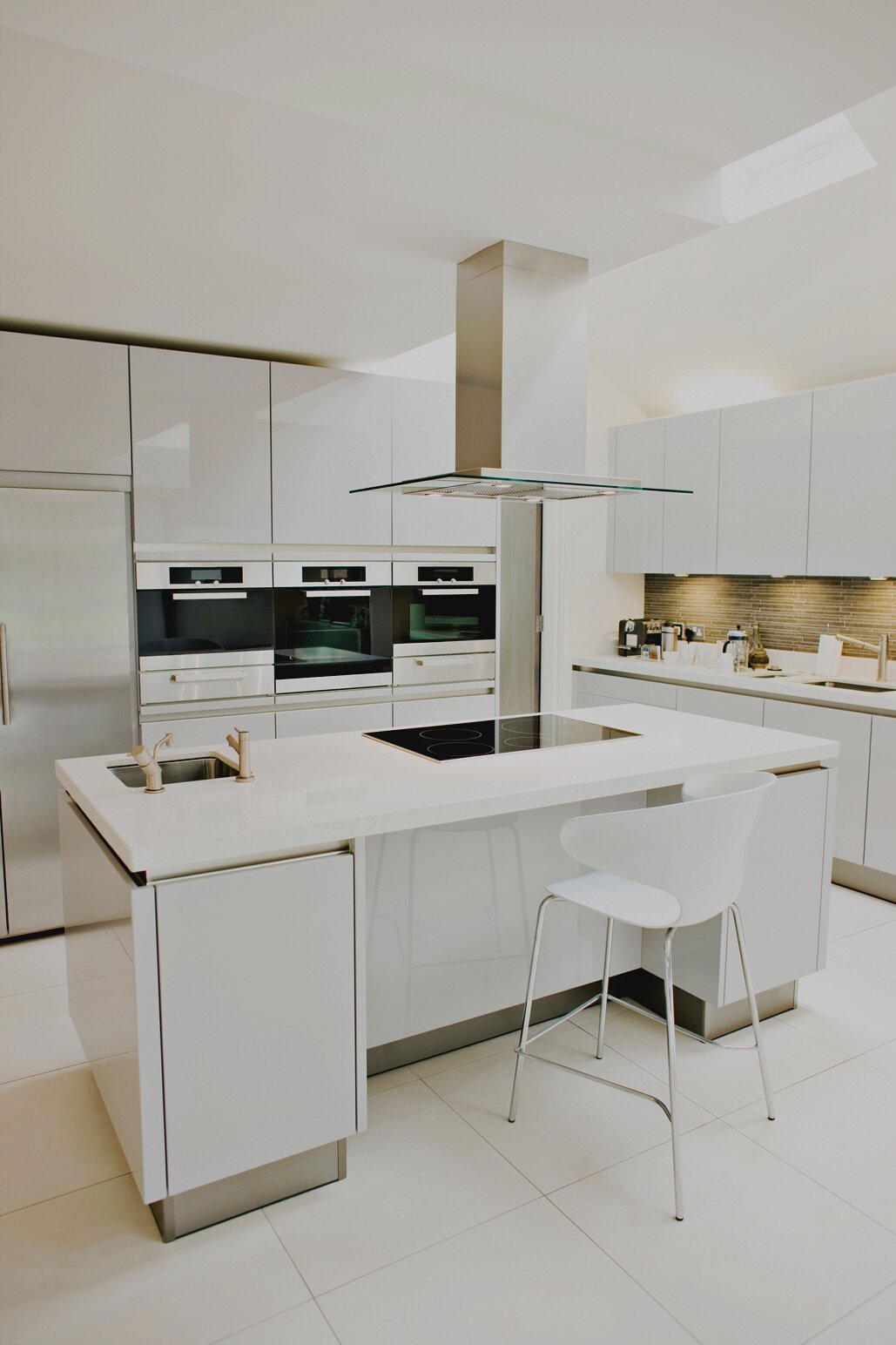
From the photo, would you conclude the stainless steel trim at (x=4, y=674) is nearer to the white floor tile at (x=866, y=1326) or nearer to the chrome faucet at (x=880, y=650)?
the white floor tile at (x=866, y=1326)

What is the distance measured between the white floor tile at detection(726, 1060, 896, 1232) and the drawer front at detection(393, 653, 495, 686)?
2.56 metres

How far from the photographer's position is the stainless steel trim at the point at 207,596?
384 centimetres

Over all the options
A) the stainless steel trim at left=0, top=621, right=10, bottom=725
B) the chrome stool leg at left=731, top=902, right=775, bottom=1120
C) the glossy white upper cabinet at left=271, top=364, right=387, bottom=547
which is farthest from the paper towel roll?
the stainless steel trim at left=0, top=621, right=10, bottom=725

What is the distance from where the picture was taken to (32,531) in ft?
11.3

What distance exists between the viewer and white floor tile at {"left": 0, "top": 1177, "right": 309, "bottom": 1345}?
67.9 inches

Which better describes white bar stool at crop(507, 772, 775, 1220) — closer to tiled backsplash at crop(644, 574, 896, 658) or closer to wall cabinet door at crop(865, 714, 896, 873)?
wall cabinet door at crop(865, 714, 896, 873)

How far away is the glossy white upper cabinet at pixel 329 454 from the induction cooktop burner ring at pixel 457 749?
66.2 inches

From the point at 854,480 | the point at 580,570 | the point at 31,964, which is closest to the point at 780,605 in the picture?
the point at 854,480

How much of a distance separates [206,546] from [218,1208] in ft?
8.57

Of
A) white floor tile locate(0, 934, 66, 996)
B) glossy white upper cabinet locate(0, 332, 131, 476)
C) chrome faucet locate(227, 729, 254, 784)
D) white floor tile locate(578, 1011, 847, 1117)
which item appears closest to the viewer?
chrome faucet locate(227, 729, 254, 784)

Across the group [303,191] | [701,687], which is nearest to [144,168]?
[303,191]

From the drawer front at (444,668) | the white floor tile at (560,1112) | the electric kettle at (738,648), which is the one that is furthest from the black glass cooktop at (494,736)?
the electric kettle at (738,648)

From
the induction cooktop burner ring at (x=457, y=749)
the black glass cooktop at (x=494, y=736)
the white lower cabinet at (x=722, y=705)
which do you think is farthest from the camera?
the white lower cabinet at (x=722, y=705)

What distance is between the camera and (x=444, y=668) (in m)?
4.62
